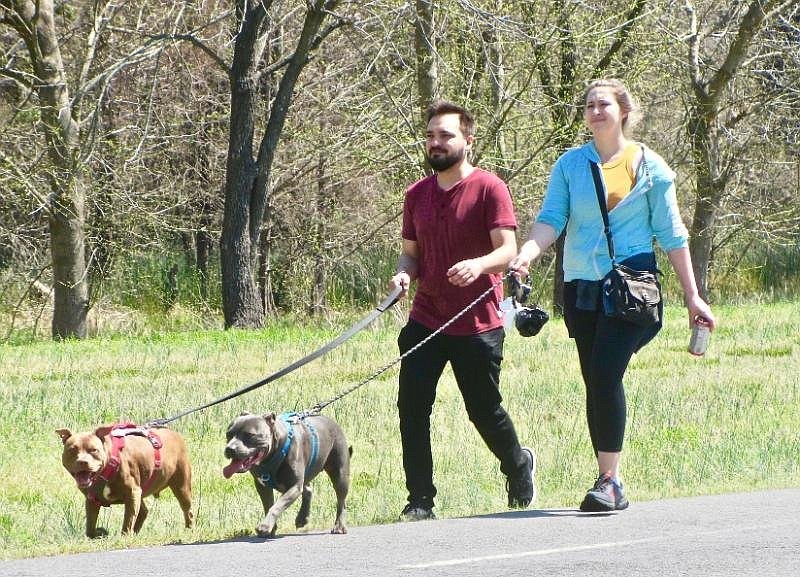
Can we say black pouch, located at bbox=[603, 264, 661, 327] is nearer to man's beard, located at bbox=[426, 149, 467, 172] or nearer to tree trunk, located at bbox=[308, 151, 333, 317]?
man's beard, located at bbox=[426, 149, 467, 172]

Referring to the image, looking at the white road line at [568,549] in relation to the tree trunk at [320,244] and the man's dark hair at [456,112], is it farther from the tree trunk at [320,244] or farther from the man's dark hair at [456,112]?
the tree trunk at [320,244]

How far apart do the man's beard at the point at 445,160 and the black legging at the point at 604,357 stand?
84 centimetres

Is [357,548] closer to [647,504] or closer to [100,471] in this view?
[100,471]

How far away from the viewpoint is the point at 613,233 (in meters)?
7.43

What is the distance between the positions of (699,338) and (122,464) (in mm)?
2897

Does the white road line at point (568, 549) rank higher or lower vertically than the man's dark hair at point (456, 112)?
lower

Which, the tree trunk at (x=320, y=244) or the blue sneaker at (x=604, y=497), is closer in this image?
the blue sneaker at (x=604, y=497)

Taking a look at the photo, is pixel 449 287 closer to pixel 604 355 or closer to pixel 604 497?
pixel 604 355

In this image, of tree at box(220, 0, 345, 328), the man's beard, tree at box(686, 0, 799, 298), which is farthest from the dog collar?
tree at box(686, 0, 799, 298)

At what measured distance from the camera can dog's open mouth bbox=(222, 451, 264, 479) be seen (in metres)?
6.60

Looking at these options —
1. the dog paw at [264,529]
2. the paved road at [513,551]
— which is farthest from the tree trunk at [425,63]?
the dog paw at [264,529]

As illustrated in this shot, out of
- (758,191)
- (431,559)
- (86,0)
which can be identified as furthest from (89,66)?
(431,559)

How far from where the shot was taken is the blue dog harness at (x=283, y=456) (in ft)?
22.6

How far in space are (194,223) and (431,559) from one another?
2094 cm
